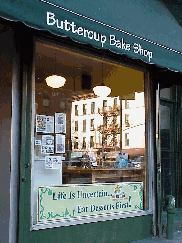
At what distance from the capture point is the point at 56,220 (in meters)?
5.49

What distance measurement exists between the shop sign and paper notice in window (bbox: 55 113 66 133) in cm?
92

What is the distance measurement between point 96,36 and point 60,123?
1724 millimetres

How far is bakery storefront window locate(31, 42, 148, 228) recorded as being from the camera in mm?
5565

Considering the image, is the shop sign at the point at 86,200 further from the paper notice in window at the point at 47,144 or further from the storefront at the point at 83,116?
the paper notice in window at the point at 47,144

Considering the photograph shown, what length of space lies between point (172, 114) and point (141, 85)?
2.40 meters

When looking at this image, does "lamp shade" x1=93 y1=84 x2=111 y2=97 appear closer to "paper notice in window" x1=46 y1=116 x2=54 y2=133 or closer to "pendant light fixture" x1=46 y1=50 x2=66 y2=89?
"pendant light fixture" x1=46 y1=50 x2=66 y2=89

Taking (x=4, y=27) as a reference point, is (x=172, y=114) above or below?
below

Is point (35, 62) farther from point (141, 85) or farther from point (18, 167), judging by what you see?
point (141, 85)

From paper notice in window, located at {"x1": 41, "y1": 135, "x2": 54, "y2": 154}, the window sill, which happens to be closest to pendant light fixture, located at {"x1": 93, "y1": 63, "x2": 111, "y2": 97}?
paper notice in window, located at {"x1": 41, "y1": 135, "x2": 54, "y2": 154}

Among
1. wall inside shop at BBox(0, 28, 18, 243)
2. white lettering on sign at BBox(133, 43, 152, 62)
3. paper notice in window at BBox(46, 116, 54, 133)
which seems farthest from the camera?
paper notice in window at BBox(46, 116, 54, 133)

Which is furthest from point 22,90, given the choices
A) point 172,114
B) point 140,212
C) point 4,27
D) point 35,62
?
point 172,114

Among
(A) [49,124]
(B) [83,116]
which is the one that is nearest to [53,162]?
(A) [49,124]

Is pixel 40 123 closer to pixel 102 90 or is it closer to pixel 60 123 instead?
pixel 60 123

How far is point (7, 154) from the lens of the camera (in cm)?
504
